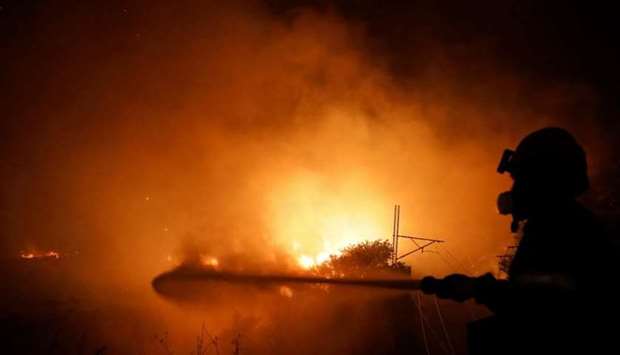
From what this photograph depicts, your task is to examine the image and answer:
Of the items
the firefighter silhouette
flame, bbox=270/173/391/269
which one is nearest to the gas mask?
the firefighter silhouette

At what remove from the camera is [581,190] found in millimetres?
2451

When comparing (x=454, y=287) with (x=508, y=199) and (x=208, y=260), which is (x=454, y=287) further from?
(x=208, y=260)

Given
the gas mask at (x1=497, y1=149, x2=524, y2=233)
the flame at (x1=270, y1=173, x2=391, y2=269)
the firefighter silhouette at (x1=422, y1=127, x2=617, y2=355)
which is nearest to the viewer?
the firefighter silhouette at (x1=422, y1=127, x2=617, y2=355)

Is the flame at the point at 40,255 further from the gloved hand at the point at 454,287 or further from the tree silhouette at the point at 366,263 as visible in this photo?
the gloved hand at the point at 454,287

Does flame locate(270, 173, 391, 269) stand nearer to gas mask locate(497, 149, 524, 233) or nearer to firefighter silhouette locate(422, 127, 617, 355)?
gas mask locate(497, 149, 524, 233)

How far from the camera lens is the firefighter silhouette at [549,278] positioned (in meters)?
1.92

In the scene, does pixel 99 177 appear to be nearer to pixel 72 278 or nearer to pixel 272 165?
pixel 72 278

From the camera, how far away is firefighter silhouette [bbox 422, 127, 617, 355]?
192 cm

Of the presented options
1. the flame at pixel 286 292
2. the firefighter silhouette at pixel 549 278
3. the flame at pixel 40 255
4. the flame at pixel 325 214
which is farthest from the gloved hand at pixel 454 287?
the flame at pixel 40 255

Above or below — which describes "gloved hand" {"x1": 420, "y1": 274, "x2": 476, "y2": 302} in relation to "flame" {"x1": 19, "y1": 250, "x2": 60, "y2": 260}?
above

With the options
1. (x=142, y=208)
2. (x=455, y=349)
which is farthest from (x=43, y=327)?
(x=142, y=208)

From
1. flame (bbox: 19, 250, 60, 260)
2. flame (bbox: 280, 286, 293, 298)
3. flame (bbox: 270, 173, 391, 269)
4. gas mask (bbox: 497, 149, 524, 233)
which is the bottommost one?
flame (bbox: 19, 250, 60, 260)

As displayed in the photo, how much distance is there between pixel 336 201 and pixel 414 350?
34.3 meters

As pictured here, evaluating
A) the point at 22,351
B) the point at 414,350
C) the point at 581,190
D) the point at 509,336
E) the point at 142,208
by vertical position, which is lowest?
the point at 22,351
